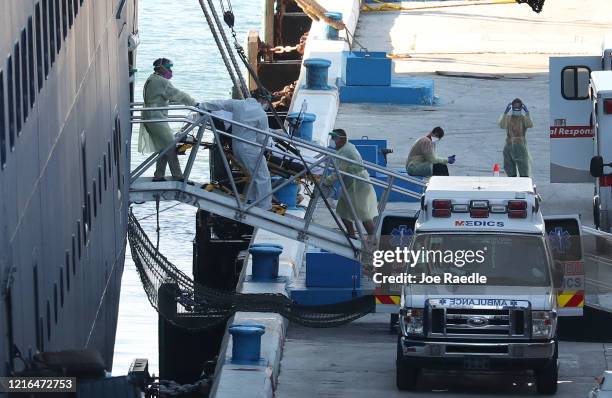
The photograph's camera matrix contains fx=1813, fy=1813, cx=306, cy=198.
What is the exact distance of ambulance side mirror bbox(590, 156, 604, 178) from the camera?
26422 millimetres

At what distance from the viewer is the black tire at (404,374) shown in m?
19.7

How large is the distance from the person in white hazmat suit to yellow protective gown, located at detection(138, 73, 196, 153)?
20.5 inches

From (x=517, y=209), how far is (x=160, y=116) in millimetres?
6519

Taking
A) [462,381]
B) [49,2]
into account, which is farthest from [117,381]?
[462,381]

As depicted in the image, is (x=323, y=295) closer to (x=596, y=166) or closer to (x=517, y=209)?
(x=596, y=166)

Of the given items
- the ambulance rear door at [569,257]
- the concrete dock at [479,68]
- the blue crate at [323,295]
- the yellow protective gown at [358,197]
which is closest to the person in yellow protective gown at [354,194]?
the yellow protective gown at [358,197]

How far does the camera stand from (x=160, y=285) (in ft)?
81.3

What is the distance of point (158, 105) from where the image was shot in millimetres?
24484

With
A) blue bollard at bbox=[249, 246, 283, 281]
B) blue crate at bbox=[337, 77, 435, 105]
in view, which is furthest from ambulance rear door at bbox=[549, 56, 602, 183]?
blue crate at bbox=[337, 77, 435, 105]

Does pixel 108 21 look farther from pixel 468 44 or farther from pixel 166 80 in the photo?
pixel 468 44

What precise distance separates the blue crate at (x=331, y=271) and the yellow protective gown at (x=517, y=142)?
5.94m

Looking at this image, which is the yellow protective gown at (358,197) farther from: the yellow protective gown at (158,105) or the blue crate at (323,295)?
the yellow protective gown at (158,105)

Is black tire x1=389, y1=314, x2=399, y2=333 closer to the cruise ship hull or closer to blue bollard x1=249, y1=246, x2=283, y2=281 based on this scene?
blue bollard x1=249, y1=246, x2=283, y2=281

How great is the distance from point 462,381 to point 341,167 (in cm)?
494
